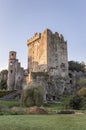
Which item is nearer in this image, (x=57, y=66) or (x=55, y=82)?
(x=55, y=82)

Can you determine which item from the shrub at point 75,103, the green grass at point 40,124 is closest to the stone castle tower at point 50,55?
the shrub at point 75,103

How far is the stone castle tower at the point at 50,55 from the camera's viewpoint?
253 ft

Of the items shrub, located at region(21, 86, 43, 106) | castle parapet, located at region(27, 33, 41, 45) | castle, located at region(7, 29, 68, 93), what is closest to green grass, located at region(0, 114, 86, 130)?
shrub, located at region(21, 86, 43, 106)

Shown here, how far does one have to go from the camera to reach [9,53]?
77938 millimetres

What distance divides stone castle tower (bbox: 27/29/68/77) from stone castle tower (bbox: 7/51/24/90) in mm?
6664

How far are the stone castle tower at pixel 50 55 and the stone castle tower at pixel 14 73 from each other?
21.9 ft

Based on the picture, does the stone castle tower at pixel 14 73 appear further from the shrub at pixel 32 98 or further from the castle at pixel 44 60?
the shrub at pixel 32 98

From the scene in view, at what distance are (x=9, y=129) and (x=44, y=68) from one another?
63839 millimetres

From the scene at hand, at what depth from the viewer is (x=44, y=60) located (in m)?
77.5

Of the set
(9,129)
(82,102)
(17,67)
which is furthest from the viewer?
(17,67)

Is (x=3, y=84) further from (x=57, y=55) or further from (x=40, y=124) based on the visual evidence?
(x=40, y=124)

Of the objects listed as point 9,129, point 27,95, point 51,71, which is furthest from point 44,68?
point 9,129

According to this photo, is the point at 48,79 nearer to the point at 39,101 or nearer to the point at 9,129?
the point at 39,101

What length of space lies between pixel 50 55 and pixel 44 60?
107 inches
